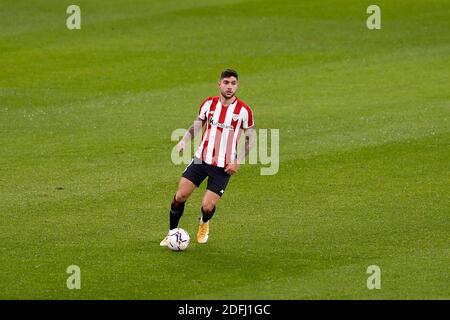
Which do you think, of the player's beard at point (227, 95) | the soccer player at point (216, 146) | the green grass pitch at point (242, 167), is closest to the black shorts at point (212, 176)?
the soccer player at point (216, 146)

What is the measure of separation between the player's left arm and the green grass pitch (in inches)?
43.4

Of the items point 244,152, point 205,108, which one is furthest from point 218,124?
point 244,152

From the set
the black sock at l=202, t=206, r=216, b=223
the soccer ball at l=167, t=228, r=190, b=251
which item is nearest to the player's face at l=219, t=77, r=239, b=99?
the black sock at l=202, t=206, r=216, b=223

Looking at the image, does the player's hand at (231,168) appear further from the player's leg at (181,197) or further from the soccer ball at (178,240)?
the soccer ball at (178,240)

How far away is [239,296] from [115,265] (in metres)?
2.01

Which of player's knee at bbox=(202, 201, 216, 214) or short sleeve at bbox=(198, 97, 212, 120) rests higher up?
short sleeve at bbox=(198, 97, 212, 120)

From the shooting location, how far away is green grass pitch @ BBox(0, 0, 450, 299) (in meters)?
13.8

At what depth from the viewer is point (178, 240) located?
47.6ft

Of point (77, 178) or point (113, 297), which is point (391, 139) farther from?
point (113, 297)

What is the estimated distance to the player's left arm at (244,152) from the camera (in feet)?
47.8

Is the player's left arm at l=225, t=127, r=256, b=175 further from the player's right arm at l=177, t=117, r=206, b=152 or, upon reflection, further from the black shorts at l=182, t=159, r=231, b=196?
the player's right arm at l=177, t=117, r=206, b=152

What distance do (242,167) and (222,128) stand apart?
490 centimetres

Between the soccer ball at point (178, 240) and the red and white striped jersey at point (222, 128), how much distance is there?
3.39 ft
